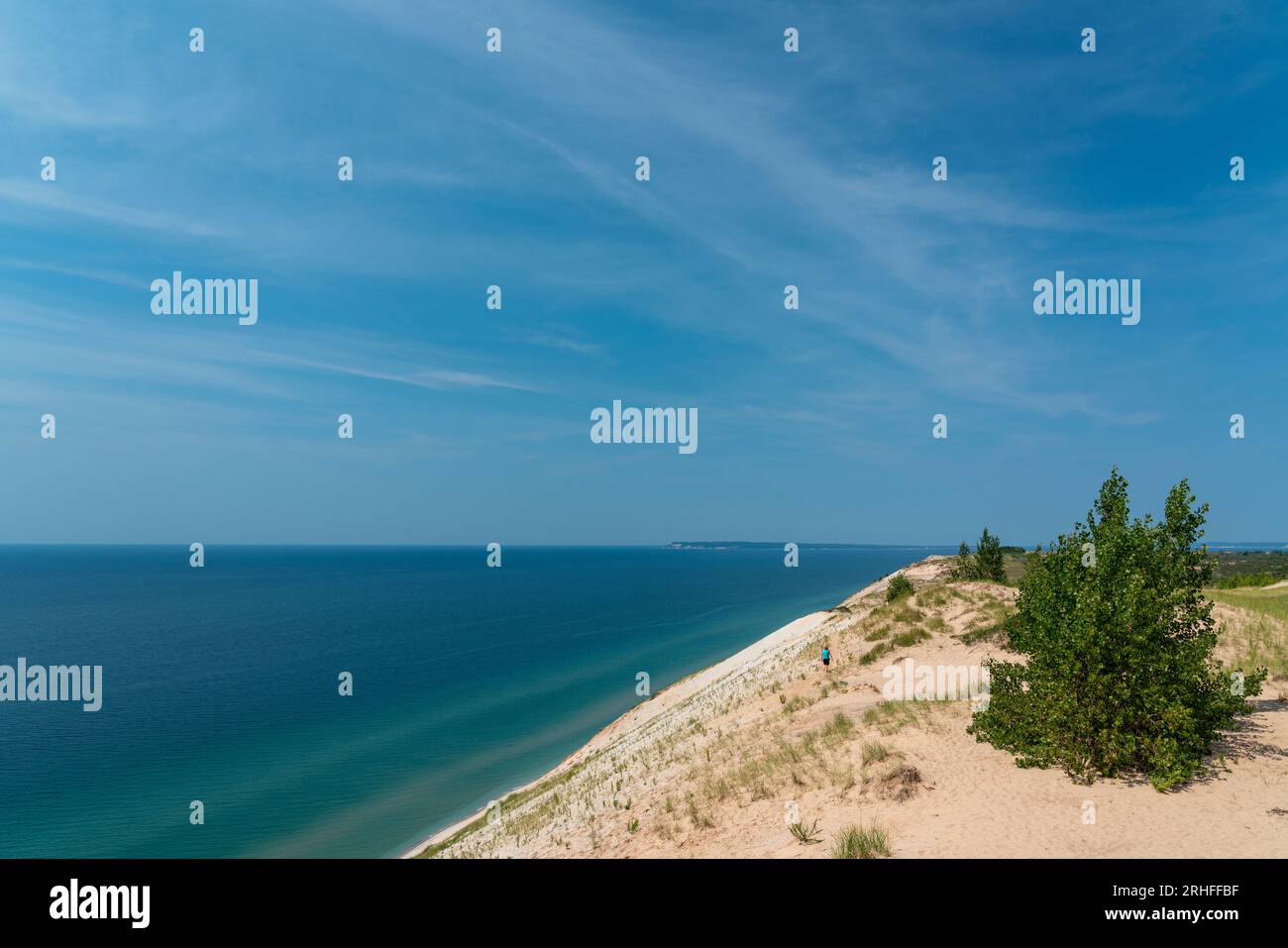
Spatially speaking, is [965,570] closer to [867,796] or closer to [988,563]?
[988,563]

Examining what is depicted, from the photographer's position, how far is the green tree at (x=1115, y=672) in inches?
601

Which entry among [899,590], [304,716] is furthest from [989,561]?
[304,716]

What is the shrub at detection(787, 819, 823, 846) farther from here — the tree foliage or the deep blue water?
the tree foliage

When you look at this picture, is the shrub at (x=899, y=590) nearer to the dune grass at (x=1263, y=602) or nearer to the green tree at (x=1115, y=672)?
the dune grass at (x=1263, y=602)

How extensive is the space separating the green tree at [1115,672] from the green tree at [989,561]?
3910cm

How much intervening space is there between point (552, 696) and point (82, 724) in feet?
116

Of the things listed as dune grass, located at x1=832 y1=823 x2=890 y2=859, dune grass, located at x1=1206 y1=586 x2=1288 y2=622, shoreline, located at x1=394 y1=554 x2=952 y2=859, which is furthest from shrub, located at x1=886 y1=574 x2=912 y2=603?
dune grass, located at x1=832 y1=823 x2=890 y2=859

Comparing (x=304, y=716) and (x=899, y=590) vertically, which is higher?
(x=899, y=590)

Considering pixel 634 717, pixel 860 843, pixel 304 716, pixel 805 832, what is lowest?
pixel 304 716

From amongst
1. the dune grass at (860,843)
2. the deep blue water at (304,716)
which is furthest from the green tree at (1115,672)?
the deep blue water at (304,716)

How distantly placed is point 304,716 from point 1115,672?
53.5m

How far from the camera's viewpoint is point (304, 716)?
4966 centimetres

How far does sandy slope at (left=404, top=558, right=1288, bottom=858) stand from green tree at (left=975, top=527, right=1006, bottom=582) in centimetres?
2971
